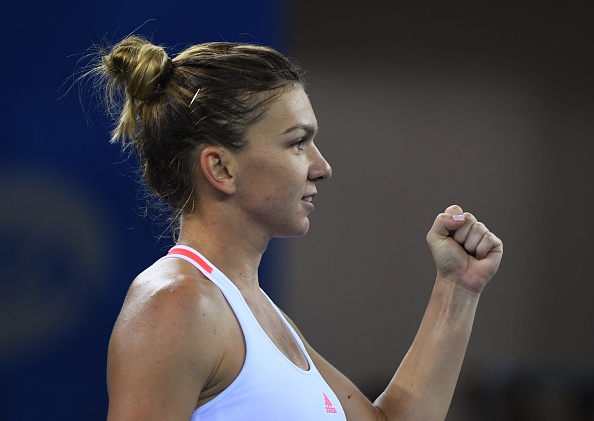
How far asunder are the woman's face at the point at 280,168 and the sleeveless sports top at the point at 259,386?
127 millimetres

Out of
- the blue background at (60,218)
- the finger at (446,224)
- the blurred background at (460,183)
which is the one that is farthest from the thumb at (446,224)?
the blurred background at (460,183)

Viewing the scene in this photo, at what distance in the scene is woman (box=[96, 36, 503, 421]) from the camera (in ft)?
3.89

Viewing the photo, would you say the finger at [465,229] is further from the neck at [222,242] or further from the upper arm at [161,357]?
the upper arm at [161,357]

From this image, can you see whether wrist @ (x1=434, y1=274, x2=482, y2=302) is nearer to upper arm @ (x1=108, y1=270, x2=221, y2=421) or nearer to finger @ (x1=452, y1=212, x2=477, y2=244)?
finger @ (x1=452, y1=212, x2=477, y2=244)

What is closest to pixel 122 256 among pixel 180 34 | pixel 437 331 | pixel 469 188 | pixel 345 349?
pixel 180 34

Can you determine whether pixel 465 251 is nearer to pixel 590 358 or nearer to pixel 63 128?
pixel 63 128

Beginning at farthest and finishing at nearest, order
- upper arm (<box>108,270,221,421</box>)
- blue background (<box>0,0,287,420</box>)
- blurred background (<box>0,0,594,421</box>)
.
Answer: blurred background (<box>0,0,594,421</box>) < blue background (<box>0,0,287,420</box>) < upper arm (<box>108,270,221,421</box>)

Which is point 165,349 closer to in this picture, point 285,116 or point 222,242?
point 222,242

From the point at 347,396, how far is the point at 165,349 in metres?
0.51

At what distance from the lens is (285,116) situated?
142 centimetres

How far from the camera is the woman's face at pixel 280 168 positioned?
1.40 metres

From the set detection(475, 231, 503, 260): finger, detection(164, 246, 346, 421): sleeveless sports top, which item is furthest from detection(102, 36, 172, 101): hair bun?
detection(475, 231, 503, 260): finger

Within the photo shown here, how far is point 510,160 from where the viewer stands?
5.23 m

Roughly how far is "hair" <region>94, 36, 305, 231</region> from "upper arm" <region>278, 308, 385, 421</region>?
371mm
